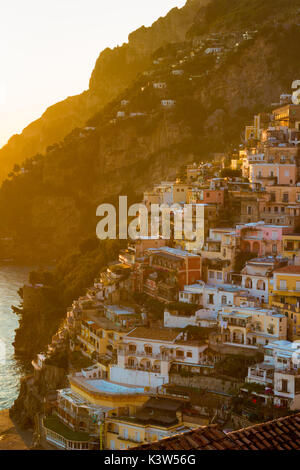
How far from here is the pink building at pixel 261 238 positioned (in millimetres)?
23375

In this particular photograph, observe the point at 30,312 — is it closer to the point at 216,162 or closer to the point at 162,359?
the point at 216,162

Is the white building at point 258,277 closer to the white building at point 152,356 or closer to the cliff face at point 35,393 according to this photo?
the white building at point 152,356

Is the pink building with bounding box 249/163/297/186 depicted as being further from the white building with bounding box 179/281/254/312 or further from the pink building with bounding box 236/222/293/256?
the white building with bounding box 179/281/254/312

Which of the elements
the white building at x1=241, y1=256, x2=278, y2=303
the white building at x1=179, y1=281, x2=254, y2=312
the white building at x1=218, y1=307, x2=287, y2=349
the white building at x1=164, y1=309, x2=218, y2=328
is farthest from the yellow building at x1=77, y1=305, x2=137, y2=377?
the white building at x1=241, y1=256, x2=278, y2=303

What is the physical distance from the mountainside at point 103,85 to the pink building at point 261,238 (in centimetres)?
5877

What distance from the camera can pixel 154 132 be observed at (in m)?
57.3

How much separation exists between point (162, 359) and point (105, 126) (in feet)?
144

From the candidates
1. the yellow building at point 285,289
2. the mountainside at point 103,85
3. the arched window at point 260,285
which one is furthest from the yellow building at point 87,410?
the mountainside at point 103,85

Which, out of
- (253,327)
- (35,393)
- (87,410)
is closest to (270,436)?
(87,410)

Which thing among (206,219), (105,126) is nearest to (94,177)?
(105,126)

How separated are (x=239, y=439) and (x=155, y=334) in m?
14.8

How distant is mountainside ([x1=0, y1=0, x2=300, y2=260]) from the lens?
173 feet

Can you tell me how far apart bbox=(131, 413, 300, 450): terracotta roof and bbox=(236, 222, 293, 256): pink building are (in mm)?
17841

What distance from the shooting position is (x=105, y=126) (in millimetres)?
61656
